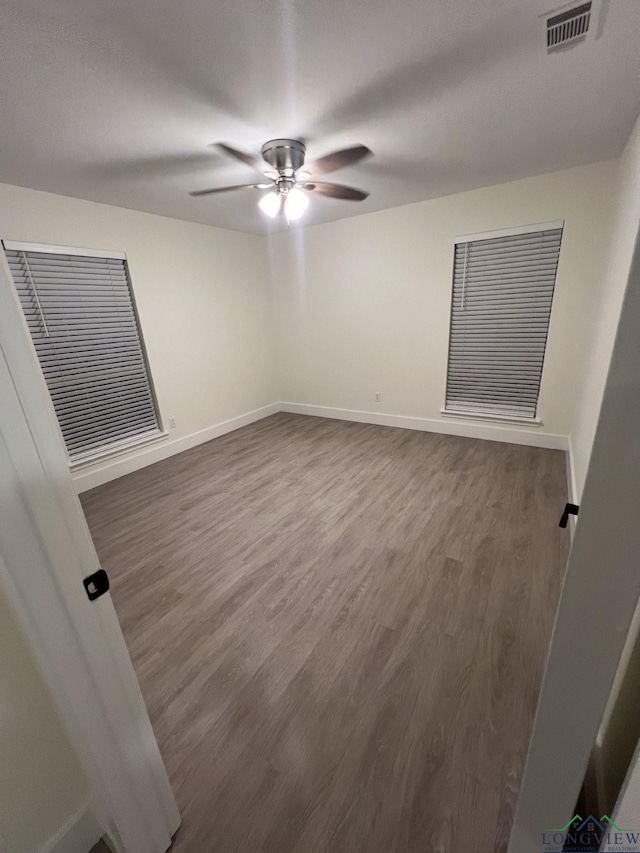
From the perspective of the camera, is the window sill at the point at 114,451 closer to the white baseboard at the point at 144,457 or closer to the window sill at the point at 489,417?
the white baseboard at the point at 144,457

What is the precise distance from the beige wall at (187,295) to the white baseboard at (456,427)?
40.6 inches

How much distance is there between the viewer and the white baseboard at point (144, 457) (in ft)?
10.5

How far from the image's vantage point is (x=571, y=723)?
693mm

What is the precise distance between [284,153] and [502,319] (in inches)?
98.8

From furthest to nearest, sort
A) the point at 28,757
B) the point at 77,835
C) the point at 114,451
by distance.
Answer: the point at 114,451 → the point at 77,835 → the point at 28,757

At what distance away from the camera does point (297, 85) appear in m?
1.57

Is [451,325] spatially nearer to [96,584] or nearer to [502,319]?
[502,319]

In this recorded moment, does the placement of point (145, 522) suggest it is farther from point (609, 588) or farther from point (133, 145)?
point (609, 588)

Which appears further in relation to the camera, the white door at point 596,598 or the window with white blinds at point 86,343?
the window with white blinds at point 86,343

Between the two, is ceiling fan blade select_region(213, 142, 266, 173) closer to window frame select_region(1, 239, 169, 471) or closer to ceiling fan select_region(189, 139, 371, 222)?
ceiling fan select_region(189, 139, 371, 222)

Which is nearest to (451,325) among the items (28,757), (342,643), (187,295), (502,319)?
(502,319)

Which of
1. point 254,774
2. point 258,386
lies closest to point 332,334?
point 258,386

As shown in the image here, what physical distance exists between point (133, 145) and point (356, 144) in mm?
1349

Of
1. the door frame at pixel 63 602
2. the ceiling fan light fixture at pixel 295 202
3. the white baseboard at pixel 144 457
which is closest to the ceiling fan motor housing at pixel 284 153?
the ceiling fan light fixture at pixel 295 202
